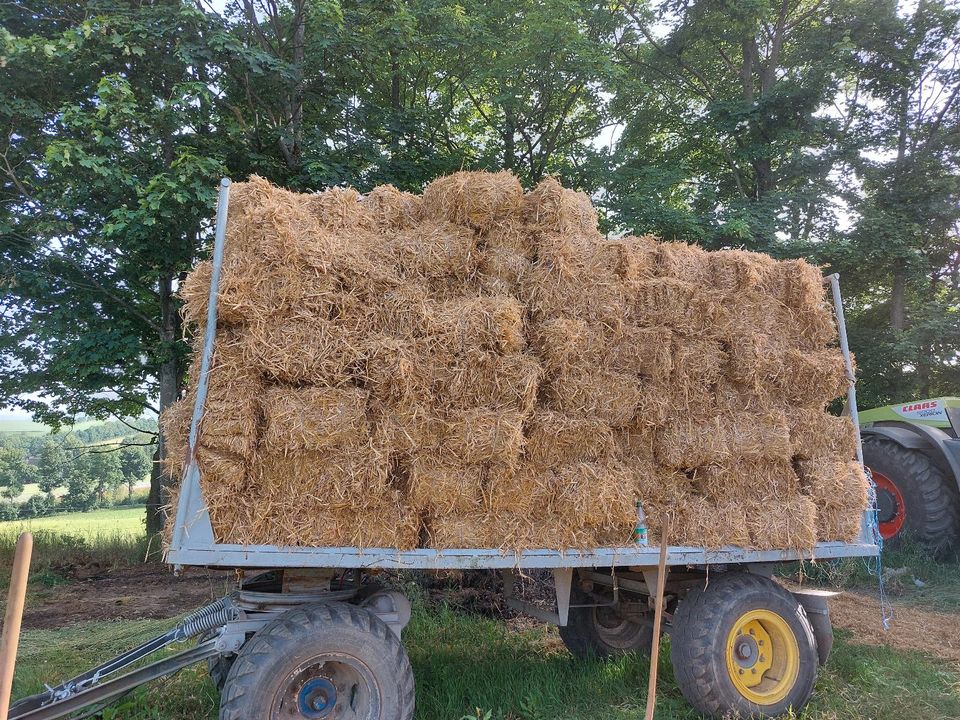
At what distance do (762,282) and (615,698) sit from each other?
136 inches

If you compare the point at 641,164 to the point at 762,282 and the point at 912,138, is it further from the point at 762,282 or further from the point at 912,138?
the point at 762,282

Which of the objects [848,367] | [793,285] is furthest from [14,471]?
[848,367]

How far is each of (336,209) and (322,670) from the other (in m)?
2.91

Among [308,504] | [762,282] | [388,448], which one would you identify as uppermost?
[762,282]

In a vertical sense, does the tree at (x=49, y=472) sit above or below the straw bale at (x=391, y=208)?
below

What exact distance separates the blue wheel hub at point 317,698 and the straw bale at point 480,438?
1522 millimetres

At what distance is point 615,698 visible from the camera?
16.6 feet

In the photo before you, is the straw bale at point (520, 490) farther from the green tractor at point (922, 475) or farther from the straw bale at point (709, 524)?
the green tractor at point (922, 475)

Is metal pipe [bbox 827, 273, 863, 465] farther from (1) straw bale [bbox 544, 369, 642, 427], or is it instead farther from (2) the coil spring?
(2) the coil spring

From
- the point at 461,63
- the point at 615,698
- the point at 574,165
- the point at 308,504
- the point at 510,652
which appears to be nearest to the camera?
the point at 308,504

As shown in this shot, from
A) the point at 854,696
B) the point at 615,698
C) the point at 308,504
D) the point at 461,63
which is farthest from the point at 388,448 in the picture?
the point at 461,63

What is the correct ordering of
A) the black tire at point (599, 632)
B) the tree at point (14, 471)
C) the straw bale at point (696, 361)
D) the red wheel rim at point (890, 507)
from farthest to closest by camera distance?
the tree at point (14, 471) < the red wheel rim at point (890, 507) < the black tire at point (599, 632) < the straw bale at point (696, 361)

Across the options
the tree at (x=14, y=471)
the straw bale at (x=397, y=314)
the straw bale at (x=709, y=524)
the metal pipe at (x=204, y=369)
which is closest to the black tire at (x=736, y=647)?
the straw bale at (x=709, y=524)

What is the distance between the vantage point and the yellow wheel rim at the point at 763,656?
4.70 m
